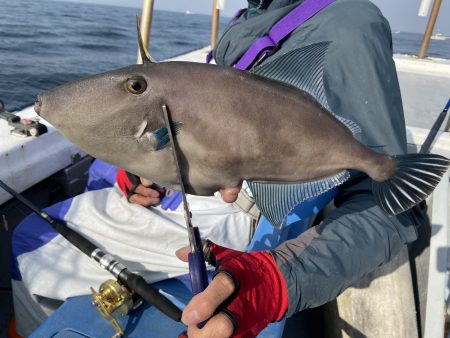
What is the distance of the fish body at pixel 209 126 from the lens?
3.40 feet

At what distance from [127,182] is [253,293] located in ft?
4.44

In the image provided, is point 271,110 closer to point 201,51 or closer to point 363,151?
point 363,151

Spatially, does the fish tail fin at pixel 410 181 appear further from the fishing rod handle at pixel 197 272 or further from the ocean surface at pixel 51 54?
the ocean surface at pixel 51 54

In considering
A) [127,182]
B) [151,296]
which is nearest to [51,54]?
[127,182]

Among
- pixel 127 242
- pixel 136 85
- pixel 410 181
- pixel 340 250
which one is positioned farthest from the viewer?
pixel 127 242

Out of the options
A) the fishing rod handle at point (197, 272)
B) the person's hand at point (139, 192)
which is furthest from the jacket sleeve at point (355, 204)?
the person's hand at point (139, 192)

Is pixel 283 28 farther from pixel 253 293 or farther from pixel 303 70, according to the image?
pixel 253 293

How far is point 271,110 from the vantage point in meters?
1.06

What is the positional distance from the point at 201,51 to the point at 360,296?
4997 mm

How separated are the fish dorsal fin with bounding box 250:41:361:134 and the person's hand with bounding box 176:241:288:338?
1.76 ft

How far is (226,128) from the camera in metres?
1.05

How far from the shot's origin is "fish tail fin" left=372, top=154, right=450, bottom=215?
43.1 inches

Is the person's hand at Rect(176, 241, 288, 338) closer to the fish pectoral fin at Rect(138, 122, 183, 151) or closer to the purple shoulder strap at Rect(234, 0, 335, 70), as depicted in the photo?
the fish pectoral fin at Rect(138, 122, 183, 151)

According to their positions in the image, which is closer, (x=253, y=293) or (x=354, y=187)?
(x=253, y=293)
